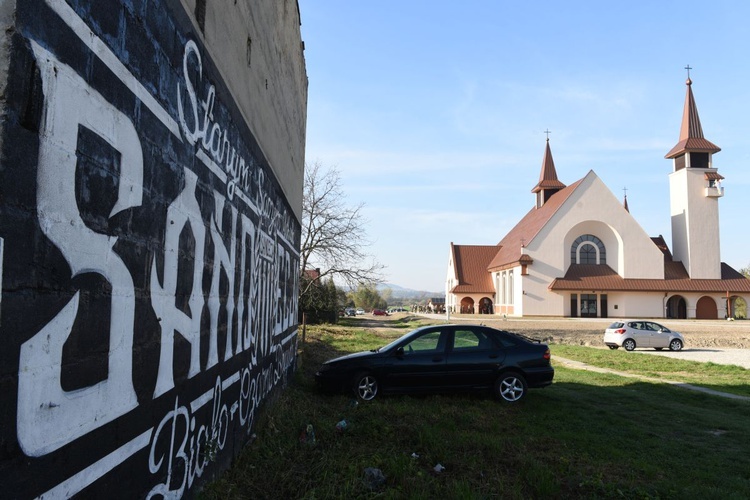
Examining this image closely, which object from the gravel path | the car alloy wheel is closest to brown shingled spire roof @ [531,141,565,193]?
the gravel path

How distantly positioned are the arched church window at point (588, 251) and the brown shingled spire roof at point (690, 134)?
12584mm

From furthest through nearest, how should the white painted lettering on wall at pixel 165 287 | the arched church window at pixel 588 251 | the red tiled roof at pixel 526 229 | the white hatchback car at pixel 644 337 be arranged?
1. the arched church window at pixel 588 251
2. the red tiled roof at pixel 526 229
3. the white hatchback car at pixel 644 337
4. the white painted lettering on wall at pixel 165 287

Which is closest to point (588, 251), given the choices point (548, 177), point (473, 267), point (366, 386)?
point (548, 177)

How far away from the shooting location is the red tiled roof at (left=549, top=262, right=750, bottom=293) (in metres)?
54.1

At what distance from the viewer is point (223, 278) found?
181 inches

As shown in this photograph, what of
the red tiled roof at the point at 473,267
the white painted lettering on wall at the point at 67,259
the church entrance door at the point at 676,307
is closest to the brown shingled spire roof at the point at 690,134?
the church entrance door at the point at 676,307

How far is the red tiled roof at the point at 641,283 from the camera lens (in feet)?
177

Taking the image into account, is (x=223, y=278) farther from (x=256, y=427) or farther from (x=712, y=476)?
(x=712, y=476)

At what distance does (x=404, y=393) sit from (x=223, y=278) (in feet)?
19.3

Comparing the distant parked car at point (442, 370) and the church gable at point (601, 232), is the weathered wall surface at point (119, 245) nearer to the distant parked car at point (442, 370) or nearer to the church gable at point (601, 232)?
the distant parked car at point (442, 370)

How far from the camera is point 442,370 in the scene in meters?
9.70

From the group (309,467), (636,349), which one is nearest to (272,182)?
(309,467)

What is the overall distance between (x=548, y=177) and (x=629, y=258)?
1565cm

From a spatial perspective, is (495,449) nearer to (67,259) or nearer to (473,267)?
(67,259)
